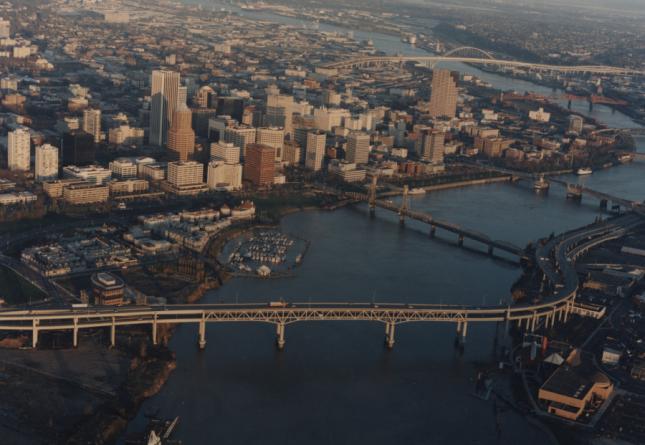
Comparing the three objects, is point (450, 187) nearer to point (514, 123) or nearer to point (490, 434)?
point (514, 123)

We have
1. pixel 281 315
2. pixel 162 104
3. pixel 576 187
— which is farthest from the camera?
pixel 162 104

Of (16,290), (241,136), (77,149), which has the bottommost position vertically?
(16,290)

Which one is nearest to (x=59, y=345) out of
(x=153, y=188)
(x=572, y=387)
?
(x=572, y=387)

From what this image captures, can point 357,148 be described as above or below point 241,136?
below

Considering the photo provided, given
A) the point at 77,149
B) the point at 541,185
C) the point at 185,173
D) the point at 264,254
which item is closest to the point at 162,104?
the point at 77,149

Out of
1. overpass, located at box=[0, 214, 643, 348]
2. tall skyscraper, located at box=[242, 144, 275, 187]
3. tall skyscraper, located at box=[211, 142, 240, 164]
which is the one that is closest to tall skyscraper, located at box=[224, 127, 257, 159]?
tall skyscraper, located at box=[211, 142, 240, 164]

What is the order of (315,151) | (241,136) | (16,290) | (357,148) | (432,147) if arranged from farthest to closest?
(432,147), (357,148), (315,151), (241,136), (16,290)

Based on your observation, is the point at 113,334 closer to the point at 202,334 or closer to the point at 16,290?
the point at 202,334
